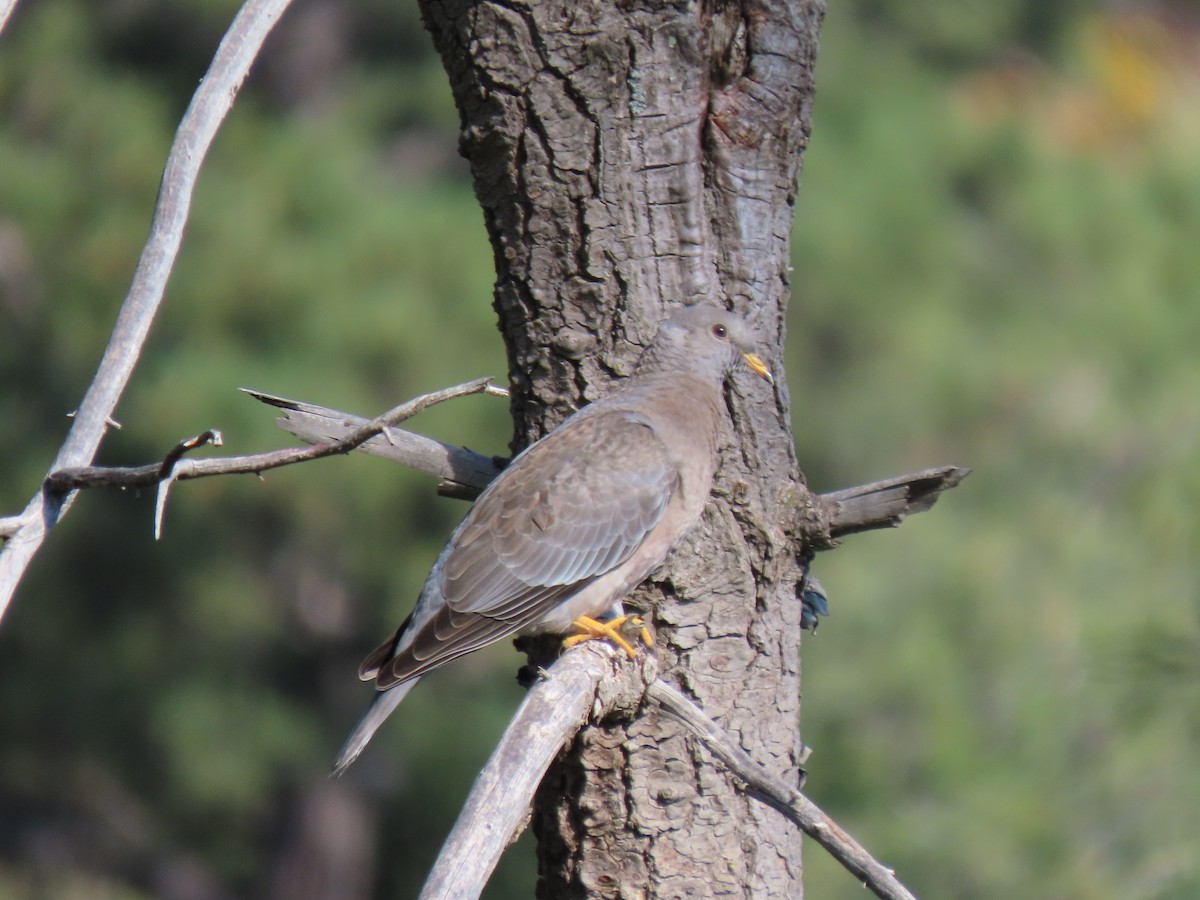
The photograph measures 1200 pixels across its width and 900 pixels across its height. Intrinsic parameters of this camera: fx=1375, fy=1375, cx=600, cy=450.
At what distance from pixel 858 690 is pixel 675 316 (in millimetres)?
3726

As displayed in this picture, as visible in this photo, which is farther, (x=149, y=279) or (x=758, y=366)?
(x=758, y=366)

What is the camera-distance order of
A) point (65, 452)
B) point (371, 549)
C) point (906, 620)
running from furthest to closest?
point (371, 549) < point (906, 620) < point (65, 452)

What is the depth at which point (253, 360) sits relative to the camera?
21.4 feet

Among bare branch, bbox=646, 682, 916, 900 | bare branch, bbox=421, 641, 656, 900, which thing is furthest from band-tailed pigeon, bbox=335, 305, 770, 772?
bare branch, bbox=646, 682, 916, 900

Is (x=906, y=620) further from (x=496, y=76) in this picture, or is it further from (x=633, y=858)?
(x=496, y=76)

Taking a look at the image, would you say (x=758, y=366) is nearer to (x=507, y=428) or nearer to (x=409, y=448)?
(x=409, y=448)

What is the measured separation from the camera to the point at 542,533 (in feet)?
10.5

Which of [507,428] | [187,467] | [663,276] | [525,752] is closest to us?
[187,467]

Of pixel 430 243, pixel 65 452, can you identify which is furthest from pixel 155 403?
pixel 65 452

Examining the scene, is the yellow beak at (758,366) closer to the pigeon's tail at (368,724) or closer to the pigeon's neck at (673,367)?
the pigeon's neck at (673,367)

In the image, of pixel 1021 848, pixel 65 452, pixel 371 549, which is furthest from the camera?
pixel 371 549

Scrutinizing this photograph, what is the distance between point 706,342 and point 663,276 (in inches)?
9.5

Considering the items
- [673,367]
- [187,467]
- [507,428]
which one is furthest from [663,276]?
[507,428]

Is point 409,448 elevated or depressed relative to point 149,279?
depressed
